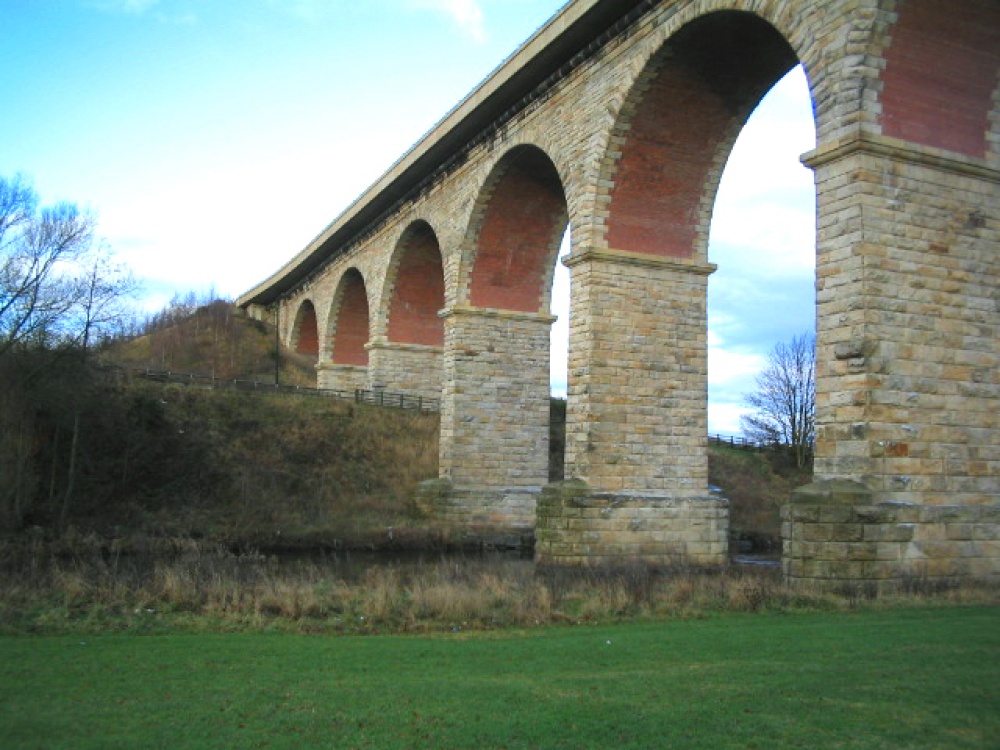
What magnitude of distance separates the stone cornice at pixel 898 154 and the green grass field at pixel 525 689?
5.94m

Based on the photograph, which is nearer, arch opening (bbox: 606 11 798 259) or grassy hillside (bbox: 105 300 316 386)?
arch opening (bbox: 606 11 798 259)

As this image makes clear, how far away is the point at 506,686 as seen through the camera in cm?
714

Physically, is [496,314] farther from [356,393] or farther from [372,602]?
[372,602]

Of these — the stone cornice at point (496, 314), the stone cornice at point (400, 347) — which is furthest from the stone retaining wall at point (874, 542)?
the stone cornice at point (400, 347)

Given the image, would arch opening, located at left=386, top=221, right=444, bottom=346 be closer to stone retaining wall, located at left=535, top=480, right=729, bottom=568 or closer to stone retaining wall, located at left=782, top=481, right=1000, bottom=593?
stone retaining wall, located at left=535, top=480, right=729, bottom=568

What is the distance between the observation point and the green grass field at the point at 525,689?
5820 mm

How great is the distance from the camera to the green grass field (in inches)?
229

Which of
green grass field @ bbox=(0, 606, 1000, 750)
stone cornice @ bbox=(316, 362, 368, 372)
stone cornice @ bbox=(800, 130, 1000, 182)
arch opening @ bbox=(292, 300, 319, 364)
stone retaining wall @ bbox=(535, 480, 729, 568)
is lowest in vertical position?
green grass field @ bbox=(0, 606, 1000, 750)

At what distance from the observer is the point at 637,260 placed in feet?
60.3

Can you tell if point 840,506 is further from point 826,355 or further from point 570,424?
point 570,424

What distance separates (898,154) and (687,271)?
6975 millimetres

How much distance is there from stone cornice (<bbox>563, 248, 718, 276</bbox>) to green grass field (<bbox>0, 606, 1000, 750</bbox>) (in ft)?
31.9

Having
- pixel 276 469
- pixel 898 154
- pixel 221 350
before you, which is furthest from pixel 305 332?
pixel 898 154

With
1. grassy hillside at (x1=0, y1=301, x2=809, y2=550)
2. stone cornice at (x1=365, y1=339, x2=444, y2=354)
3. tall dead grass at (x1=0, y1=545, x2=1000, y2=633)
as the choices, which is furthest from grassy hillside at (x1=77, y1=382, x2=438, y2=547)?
tall dead grass at (x1=0, y1=545, x2=1000, y2=633)
